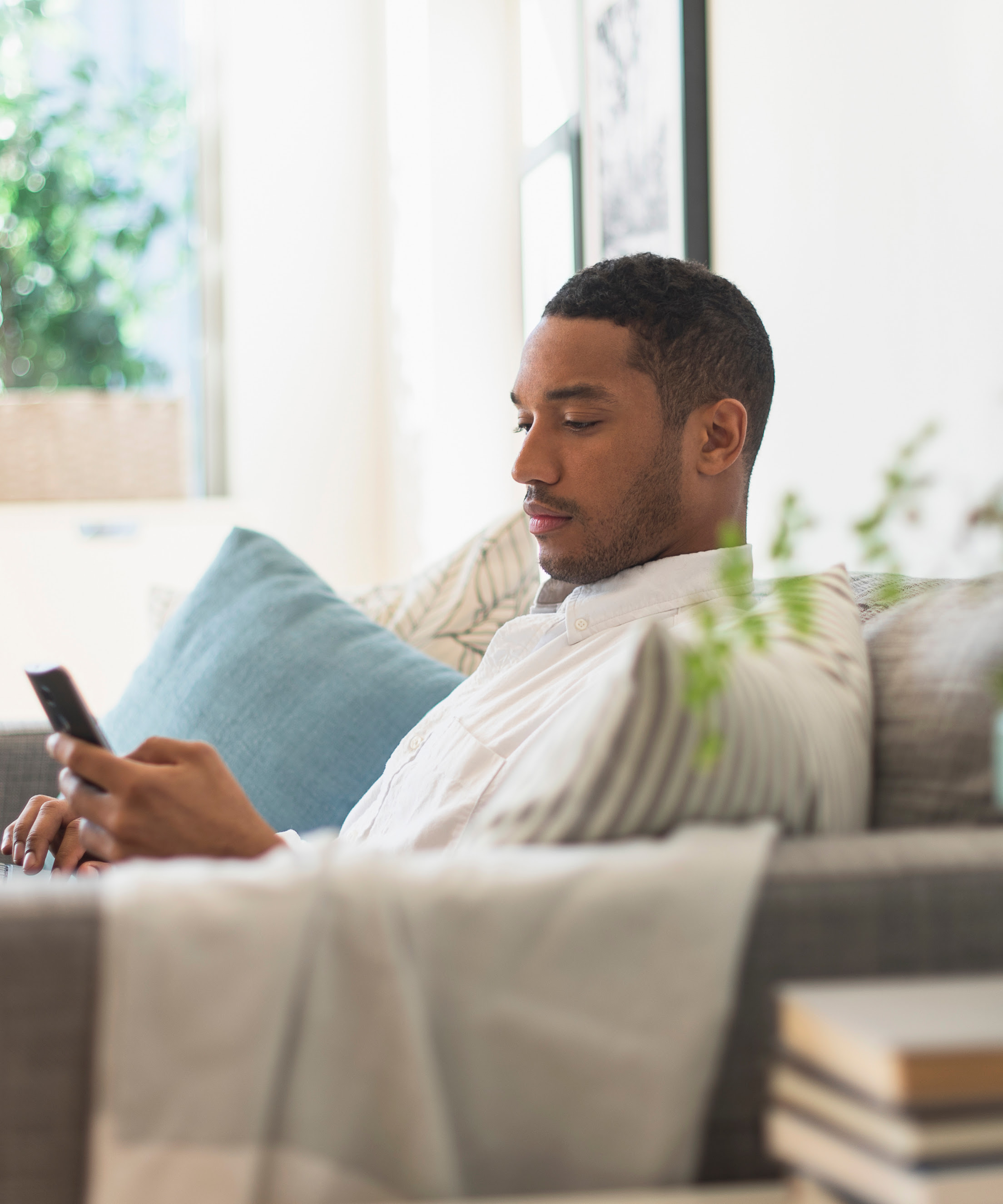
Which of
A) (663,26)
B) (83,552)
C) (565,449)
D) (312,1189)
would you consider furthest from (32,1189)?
(83,552)

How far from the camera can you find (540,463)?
4.13ft

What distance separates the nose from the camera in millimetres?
1256

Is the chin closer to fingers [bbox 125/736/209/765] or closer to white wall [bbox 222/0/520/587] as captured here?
fingers [bbox 125/736/209/765]

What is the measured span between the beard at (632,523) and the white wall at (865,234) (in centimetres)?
26

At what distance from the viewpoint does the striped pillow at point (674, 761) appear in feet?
2.15

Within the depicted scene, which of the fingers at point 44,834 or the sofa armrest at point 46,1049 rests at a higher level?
the sofa armrest at point 46,1049

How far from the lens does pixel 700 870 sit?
1.97 ft

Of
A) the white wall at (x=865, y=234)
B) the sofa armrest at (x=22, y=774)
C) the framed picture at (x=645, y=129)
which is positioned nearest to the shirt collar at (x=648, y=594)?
the white wall at (x=865, y=234)

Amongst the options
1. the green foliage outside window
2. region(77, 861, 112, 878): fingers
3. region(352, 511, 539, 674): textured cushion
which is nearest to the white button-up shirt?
region(77, 861, 112, 878): fingers

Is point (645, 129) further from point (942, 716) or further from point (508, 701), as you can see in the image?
point (942, 716)

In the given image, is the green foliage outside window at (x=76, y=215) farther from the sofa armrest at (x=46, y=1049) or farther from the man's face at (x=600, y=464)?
the sofa armrest at (x=46, y=1049)

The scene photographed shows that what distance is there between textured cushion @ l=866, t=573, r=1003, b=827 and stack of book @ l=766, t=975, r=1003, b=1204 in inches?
7.5

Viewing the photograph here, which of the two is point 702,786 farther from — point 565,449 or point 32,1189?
point 565,449

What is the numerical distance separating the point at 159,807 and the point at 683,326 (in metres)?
0.71
